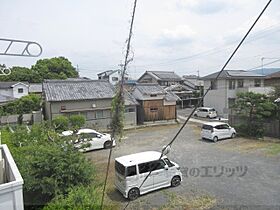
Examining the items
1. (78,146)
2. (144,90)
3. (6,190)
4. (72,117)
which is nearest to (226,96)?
(144,90)

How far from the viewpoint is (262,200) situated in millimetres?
7566

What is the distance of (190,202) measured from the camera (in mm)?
7668

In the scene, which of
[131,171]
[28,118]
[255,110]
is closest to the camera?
[131,171]

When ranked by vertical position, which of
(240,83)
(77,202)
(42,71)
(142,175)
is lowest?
(142,175)

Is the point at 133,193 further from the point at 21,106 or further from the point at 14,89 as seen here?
the point at 14,89

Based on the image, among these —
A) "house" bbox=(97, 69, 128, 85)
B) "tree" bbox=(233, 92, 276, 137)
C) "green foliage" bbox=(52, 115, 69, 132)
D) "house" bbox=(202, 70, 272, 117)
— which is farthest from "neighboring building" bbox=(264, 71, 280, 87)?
"green foliage" bbox=(52, 115, 69, 132)

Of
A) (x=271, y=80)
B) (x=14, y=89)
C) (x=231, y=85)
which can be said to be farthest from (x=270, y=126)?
(x=14, y=89)

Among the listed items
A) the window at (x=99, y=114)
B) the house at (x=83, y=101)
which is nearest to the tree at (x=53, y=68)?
the house at (x=83, y=101)

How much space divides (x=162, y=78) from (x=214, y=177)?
94.4ft

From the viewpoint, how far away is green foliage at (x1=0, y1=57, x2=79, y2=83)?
40844 mm

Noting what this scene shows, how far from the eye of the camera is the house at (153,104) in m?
22.5

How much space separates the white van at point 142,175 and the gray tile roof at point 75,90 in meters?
12.0

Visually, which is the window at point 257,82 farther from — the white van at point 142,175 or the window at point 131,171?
the window at point 131,171

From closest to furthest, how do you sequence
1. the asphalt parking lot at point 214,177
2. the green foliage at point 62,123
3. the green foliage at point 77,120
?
the asphalt parking lot at point 214,177 < the green foliage at point 62,123 < the green foliage at point 77,120
